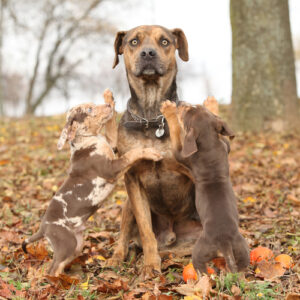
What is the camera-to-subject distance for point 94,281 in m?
4.07

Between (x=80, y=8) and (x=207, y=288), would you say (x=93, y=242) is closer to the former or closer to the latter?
(x=207, y=288)

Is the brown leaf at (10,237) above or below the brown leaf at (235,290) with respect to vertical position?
above

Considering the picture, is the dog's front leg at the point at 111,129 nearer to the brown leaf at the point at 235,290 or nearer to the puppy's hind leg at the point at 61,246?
the puppy's hind leg at the point at 61,246

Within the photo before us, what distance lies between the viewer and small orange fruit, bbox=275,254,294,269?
3871 mm

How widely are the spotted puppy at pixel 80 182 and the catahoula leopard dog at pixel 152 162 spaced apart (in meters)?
0.26

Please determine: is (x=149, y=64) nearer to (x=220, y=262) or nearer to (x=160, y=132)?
(x=160, y=132)

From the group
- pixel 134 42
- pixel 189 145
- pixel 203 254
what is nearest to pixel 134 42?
pixel 134 42

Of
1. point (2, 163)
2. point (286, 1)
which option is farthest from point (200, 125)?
point (286, 1)

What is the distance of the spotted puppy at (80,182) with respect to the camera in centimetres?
418

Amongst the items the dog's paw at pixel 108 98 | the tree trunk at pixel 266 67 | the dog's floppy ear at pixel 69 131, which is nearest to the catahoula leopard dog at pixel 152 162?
the dog's paw at pixel 108 98

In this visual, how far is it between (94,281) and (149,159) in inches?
54.0

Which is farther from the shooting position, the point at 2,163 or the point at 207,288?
the point at 2,163

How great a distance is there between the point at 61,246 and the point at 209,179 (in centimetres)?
159

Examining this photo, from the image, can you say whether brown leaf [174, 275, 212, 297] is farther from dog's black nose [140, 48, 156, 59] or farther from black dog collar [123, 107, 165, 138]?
dog's black nose [140, 48, 156, 59]
